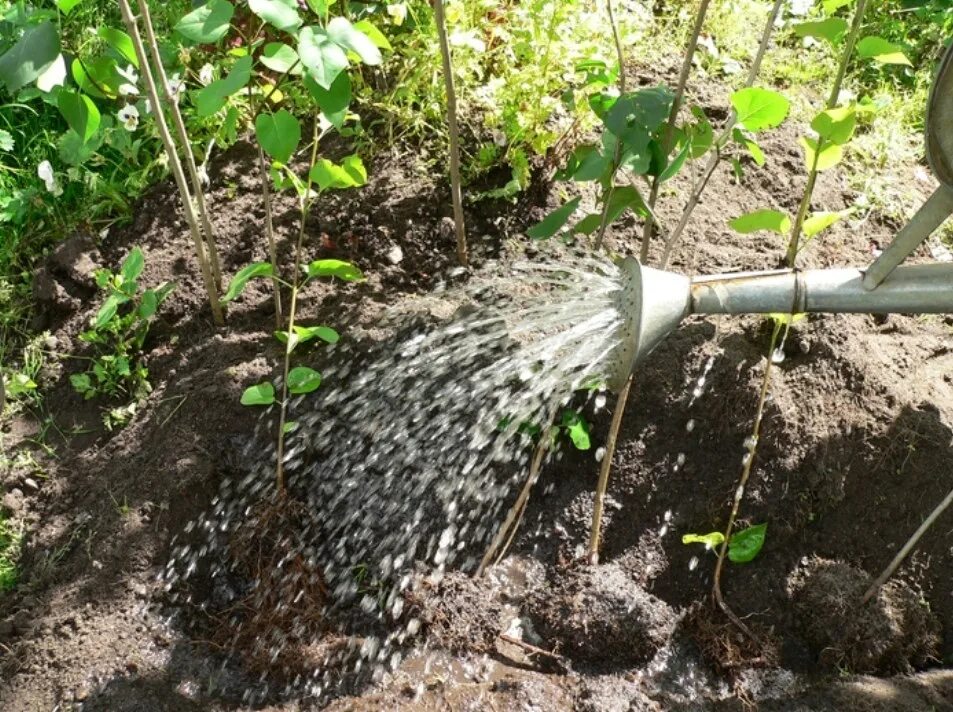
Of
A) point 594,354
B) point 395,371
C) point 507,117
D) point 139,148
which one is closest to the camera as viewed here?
point 594,354

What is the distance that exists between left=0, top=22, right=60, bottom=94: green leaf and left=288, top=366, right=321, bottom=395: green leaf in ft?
2.70

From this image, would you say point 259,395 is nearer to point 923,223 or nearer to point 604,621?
point 604,621

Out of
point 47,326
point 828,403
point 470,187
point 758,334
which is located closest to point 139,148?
point 47,326

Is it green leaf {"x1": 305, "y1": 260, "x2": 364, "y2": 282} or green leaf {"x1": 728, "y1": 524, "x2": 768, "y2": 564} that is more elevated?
green leaf {"x1": 305, "y1": 260, "x2": 364, "y2": 282}

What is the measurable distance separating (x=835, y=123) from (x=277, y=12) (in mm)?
1081

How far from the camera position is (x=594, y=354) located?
2.13 m

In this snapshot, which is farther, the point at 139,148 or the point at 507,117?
the point at 139,148

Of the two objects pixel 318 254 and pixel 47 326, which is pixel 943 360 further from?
pixel 47 326

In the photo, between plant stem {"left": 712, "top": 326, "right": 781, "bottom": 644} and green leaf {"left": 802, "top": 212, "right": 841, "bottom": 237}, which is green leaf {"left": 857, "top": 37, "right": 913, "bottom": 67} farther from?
plant stem {"left": 712, "top": 326, "right": 781, "bottom": 644}

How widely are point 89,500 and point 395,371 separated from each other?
835 mm

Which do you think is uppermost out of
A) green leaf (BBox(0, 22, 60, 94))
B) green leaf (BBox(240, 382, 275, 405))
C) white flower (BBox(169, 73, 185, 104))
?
green leaf (BBox(0, 22, 60, 94))

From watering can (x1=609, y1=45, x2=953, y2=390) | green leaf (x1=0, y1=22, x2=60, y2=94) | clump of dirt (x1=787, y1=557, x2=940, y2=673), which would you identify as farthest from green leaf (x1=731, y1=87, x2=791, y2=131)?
green leaf (x1=0, y1=22, x2=60, y2=94)

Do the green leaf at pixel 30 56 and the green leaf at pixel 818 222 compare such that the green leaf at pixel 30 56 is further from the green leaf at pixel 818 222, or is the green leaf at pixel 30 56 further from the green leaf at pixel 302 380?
the green leaf at pixel 818 222

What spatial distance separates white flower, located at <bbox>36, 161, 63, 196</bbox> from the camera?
108 inches
